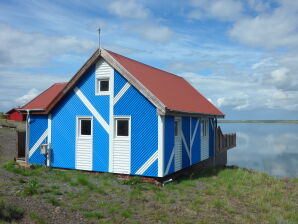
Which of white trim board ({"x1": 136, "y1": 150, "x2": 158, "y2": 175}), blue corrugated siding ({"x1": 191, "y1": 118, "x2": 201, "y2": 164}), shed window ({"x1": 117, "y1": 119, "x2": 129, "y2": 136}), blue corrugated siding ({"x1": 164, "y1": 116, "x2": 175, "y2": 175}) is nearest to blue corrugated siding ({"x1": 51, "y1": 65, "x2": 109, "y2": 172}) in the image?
shed window ({"x1": 117, "y1": 119, "x2": 129, "y2": 136})

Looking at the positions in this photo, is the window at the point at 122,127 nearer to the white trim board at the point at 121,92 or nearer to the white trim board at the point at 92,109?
the white trim board at the point at 92,109

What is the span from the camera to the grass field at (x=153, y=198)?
890 cm

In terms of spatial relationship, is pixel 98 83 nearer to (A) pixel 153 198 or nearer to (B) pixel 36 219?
(A) pixel 153 198

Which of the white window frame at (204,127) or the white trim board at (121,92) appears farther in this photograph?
the white window frame at (204,127)

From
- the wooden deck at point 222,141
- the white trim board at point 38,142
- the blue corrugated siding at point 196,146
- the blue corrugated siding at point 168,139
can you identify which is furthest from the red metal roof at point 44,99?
the wooden deck at point 222,141

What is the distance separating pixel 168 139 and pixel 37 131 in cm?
744

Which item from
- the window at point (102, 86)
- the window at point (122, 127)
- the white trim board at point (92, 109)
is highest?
the window at point (102, 86)

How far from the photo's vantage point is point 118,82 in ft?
47.3

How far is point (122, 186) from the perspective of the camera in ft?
41.7

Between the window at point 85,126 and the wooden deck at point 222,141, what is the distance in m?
11.1

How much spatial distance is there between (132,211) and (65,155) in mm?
7440

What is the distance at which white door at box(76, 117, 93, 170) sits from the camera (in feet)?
49.3

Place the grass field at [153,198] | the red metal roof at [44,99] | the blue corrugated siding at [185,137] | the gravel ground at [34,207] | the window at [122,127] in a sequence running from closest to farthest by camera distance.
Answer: the gravel ground at [34,207] < the grass field at [153,198] < the window at [122,127] < the blue corrugated siding at [185,137] < the red metal roof at [44,99]

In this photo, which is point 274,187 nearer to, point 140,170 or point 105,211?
point 140,170
